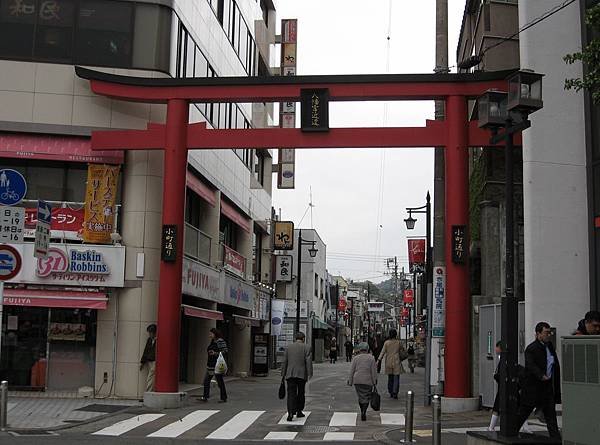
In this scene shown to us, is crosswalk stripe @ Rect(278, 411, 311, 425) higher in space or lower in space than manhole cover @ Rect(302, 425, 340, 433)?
higher

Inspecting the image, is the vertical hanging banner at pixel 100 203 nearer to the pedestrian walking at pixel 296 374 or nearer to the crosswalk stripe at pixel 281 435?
the pedestrian walking at pixel 296 374

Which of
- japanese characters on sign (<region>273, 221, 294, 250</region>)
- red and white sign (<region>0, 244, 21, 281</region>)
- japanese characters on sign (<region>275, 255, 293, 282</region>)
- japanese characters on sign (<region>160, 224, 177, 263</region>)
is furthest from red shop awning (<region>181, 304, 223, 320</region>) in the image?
japanese characters on sign (<region>275, 255, 293, 282</region>)

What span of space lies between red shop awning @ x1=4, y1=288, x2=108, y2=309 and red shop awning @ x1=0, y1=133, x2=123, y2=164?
3.52m

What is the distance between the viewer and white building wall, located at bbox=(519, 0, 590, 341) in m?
16.1

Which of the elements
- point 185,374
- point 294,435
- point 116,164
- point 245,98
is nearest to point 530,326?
point 294,435

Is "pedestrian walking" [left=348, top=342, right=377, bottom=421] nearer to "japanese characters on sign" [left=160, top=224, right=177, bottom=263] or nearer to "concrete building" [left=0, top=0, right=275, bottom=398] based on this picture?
"japanese characters on sign" [left=160, top=224, right=177, bottom=263]

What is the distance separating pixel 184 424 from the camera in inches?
601

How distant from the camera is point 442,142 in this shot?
60.6ft

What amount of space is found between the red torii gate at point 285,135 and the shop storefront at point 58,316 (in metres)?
1.96

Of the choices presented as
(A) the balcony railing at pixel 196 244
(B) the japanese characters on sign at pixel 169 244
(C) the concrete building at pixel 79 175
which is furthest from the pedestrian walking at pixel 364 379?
(A) the balcony railing at pixel 196 244

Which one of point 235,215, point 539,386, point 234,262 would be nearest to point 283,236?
point 235,215

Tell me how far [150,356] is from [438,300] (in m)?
7.19

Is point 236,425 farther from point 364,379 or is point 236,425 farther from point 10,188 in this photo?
point 10,188

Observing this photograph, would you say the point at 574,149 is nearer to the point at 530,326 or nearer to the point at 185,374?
the point at 530,326
